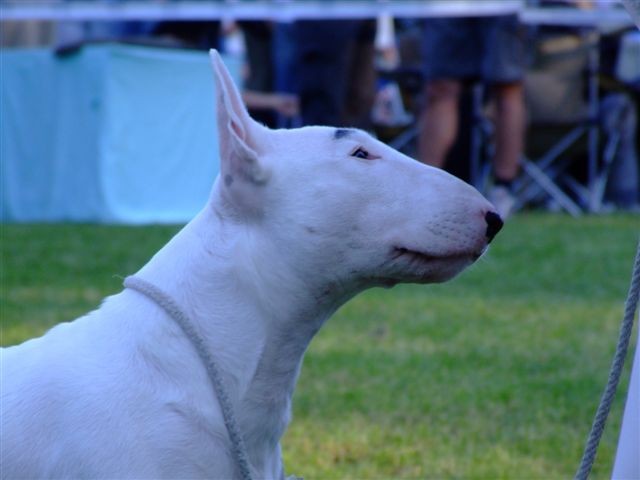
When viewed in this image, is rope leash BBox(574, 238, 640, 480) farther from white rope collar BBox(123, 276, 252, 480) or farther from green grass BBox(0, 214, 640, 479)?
green grass BBox(0, 214, 640, 479)

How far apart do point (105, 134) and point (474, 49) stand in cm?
257

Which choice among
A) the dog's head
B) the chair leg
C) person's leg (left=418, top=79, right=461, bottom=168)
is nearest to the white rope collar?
the dog's head

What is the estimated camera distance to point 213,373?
7.59 feet

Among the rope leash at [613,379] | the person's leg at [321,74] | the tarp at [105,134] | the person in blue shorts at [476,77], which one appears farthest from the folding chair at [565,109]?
the rope leash at [613,379]

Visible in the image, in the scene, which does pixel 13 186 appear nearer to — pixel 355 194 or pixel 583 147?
pixel 583 147

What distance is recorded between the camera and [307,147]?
238 centimetres

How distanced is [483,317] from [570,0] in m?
5.19

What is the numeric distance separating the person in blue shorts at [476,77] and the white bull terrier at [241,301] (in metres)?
6.24

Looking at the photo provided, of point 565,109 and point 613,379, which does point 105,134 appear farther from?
point 613,379

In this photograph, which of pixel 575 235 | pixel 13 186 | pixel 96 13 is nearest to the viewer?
pixel 575 235

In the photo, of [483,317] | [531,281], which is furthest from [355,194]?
[531,281]

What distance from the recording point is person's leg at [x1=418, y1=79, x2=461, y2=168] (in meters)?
8.53

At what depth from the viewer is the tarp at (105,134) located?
8.84 metres

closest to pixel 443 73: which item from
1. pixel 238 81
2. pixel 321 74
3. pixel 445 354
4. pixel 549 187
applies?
pixel 321 74
